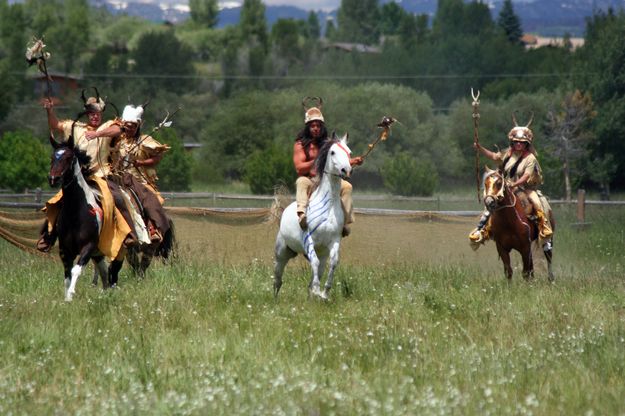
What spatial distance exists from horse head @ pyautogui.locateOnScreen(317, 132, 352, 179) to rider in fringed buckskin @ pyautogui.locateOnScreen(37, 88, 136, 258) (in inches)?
97.6

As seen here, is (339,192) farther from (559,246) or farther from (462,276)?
(559,246)

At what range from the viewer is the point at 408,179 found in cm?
6125

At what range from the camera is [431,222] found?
70.4 ft

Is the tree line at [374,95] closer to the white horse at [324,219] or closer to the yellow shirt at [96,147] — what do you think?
the yellow shirt at [96,147]

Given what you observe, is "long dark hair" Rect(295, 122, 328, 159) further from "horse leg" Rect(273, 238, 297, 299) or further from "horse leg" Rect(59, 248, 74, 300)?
"horse leg" Rect(59, 248, 74, 300)

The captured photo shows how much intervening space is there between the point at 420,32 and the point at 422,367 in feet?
461

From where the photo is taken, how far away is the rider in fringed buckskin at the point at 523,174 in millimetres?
17078

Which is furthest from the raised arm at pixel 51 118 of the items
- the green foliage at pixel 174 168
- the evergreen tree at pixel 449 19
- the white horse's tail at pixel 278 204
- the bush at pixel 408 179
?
the evergreen tree at pixel 449 19

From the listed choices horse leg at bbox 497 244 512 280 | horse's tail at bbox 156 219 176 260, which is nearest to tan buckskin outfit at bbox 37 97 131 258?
horse's tail at bbox 156 219 176 260

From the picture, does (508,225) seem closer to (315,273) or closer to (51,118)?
(315,273)

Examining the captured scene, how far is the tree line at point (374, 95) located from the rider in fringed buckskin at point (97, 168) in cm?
4200

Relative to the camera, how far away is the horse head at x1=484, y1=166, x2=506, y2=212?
53.5 ft

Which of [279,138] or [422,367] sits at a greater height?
[422,367]

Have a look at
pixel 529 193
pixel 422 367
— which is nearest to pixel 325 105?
pixel 529 193
